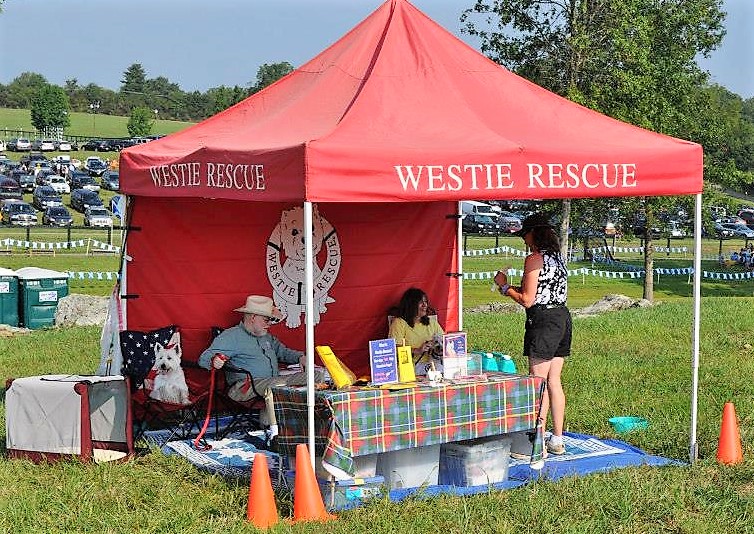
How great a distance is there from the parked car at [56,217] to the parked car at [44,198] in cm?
333

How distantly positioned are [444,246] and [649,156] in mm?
2819

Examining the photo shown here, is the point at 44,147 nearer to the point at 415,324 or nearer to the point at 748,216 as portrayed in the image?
the point at 748,216

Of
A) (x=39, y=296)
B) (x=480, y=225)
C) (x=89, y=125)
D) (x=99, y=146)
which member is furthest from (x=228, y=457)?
(x=89, y=125)

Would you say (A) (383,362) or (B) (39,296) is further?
(B) (39,296)

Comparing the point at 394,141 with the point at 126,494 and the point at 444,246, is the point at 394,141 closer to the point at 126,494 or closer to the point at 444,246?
the point at 126,494

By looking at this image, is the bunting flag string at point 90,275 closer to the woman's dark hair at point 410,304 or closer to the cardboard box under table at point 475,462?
the woman's dark hair at point 410,304

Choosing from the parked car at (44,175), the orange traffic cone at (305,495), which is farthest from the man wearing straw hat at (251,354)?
the parked car at (44,175)

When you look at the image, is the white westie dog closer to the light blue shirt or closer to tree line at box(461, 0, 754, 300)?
the light blue shirt

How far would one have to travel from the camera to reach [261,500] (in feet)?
18.9

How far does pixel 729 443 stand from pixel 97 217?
37.0 metres

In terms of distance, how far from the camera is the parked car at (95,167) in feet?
204

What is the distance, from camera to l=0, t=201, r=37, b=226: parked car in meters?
40.8

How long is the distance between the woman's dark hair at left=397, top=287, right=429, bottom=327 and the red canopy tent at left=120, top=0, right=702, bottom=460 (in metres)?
0.61

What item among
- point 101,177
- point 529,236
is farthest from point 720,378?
point 101,177
